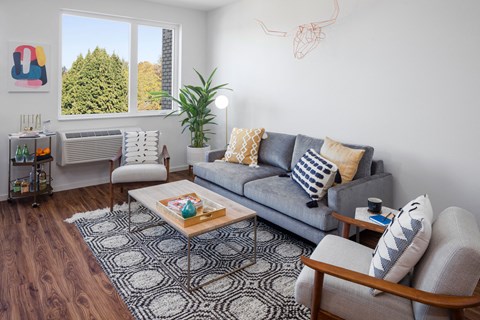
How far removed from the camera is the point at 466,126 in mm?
2789

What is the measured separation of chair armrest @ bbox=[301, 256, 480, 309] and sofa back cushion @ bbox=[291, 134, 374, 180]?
1.68 metres

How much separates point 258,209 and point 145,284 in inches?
52.2

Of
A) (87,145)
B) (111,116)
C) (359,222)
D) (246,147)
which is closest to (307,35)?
(246,147)

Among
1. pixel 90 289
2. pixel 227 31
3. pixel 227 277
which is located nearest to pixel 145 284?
pixel 90 289

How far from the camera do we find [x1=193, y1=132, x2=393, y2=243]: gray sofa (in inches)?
112

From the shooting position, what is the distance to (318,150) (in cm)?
355

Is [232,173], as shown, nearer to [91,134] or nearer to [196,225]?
[196,225]

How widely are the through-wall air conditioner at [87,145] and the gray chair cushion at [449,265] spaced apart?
3.91 meters

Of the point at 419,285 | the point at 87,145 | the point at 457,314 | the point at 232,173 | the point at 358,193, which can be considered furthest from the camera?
the point at 87,145

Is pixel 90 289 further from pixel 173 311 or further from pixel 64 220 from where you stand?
pixel 64 220

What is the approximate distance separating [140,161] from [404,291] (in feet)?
11.0

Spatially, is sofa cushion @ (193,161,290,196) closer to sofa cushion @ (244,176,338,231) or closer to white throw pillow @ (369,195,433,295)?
sofa cushion @ (244,176,338,231)

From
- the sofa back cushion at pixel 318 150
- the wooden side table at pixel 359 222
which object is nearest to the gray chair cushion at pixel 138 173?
the sofa back cushion at pixel 318 150

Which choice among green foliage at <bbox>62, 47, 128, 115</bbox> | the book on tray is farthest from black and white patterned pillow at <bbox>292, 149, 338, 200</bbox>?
green foliage at <bbox>62, 47, 128, 115</bbox>
